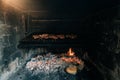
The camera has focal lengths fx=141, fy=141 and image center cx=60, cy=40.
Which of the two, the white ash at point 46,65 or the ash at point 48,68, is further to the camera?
the white ash at point 46,65

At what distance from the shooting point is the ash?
2560mm

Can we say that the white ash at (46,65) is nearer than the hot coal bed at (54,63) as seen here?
No

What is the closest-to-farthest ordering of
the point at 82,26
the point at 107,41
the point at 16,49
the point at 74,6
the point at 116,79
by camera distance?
1. the point at 116,79
2. the point at 107,41
3. the point at 74,6
4. the point at 16,49
5. the point at 82,26

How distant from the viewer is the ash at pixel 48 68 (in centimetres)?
256

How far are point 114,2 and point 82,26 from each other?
1590 mm

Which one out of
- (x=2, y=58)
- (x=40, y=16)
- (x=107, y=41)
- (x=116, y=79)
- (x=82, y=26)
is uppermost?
(x=40, y=16)

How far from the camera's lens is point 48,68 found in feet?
9.45

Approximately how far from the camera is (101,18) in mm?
2492

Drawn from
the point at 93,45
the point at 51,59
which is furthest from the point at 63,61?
the point at 93,45

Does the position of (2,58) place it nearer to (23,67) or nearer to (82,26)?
(23,67)

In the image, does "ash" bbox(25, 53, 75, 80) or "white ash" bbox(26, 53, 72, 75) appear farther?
"white ash" bbox(26, 53, 72, 75)

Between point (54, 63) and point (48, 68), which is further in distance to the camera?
point (54, 63)

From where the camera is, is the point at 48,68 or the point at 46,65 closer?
the point at 48,68

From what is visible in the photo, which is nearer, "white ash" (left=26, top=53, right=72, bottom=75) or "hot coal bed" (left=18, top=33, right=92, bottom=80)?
"hot coal bed" (left=18, top=33, right=92, bottom=80)
